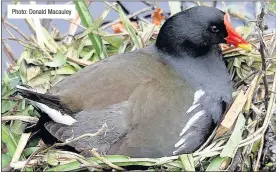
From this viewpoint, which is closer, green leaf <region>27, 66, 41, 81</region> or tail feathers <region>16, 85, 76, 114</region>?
tail feathers <region>16, 85, 76, 114</region>

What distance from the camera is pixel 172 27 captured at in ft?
9.98

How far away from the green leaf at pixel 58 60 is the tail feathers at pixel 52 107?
0.48 metres

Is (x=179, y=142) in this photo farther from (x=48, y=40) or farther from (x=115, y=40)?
(x=48, y=40)

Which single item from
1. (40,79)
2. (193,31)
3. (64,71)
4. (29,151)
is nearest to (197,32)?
(193,31)

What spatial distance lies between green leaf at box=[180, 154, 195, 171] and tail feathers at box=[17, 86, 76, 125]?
0.45 meters

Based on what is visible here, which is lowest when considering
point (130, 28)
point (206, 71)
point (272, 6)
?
point (206, 71)

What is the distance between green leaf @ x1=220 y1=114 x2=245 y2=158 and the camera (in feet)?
9.12

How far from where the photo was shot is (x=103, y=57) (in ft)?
11.0

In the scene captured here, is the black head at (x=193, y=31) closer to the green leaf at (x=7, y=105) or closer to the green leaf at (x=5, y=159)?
the green leaf at (x=7, y=105)

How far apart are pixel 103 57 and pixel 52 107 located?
63 centimetres

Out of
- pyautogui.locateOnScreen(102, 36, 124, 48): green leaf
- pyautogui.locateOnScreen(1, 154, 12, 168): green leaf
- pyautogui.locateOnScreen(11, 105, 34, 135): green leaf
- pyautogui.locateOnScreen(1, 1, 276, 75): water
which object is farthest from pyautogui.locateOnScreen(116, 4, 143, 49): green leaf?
pyautogui.locateOnScreen(1, 154, 12, 168): green leaf

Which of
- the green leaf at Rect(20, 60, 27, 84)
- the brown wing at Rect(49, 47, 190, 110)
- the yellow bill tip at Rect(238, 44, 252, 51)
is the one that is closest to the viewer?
the brown wing at Rect(49, 47, 190, 110)

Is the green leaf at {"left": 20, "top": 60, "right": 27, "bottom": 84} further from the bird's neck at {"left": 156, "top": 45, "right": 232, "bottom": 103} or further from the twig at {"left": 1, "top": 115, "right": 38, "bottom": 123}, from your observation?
the bird's neck at {"left": 156, "top": 45, "right": 232, "bottom": 103}

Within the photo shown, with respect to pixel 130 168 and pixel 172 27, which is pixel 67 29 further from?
pixel 130 168
